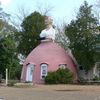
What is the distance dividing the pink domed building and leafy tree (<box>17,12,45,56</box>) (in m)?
8.85

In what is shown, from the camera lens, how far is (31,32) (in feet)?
221

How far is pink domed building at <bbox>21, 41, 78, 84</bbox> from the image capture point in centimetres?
5675

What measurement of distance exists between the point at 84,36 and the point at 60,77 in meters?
7.44

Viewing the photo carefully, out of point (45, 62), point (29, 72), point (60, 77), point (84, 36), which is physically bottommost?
point (60, 77)

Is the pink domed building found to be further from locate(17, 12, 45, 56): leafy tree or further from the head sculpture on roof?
locate(17, 12, 45, 56): leafy tree

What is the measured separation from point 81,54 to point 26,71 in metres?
9.03

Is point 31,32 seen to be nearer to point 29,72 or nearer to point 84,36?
point 29,72

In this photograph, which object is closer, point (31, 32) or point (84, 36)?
point (84, 36)

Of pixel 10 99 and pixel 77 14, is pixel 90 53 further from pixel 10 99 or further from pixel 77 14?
pixel 10 99

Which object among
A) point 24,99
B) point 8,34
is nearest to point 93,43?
point 8,34

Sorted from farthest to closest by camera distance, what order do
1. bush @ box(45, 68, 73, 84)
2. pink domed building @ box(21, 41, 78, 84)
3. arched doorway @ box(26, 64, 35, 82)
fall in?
arched doorway @ box(26, 64, 35, 82) → pink domed building @ box(21, 41, 78, 84) → bush @ box(45, 68, 73, 84)

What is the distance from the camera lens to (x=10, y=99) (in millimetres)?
23406

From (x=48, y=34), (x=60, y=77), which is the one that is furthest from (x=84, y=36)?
(x=60, y=77)

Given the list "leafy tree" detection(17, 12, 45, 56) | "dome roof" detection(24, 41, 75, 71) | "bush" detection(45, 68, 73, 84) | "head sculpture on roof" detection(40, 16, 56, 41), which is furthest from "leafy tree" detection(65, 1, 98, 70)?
"leafy tree" detection(17, 12, 45, 56)
